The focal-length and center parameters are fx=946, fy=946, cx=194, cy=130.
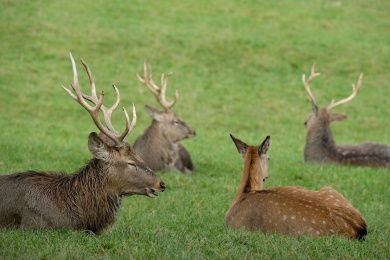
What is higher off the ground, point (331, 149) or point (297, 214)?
point (297, 214)

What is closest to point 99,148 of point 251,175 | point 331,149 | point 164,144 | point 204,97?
point 251,175

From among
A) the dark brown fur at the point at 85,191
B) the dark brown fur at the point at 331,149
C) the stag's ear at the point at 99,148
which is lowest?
the dark brown fur at the point at 331,149

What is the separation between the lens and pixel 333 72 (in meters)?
29.0

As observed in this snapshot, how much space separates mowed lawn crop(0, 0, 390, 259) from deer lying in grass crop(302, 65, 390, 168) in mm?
434

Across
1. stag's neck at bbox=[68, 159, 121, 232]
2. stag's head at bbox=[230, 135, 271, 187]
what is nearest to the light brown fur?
stag's head at bbox=[230, 135, 271, 187]

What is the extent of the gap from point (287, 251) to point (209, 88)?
19063 millimetres

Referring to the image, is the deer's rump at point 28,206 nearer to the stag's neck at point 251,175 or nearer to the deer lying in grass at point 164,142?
the stag's neck at point 251,175

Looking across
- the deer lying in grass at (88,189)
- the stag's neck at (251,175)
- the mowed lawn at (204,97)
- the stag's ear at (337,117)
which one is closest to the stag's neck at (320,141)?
the stag's ear at (337,117)

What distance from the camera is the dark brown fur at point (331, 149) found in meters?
16.7

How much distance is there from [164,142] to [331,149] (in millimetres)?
3289

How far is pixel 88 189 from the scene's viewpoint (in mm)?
8797

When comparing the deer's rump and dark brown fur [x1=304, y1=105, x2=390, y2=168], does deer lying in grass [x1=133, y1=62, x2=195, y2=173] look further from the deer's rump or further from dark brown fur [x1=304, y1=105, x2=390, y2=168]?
the deer's rump

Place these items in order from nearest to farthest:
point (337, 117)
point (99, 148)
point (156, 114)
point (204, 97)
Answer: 1. point (99, 148)
2. point (156, 114)
3. point (337, 117)
4. point (204, 97)

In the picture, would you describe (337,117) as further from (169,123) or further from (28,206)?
(28,206)
